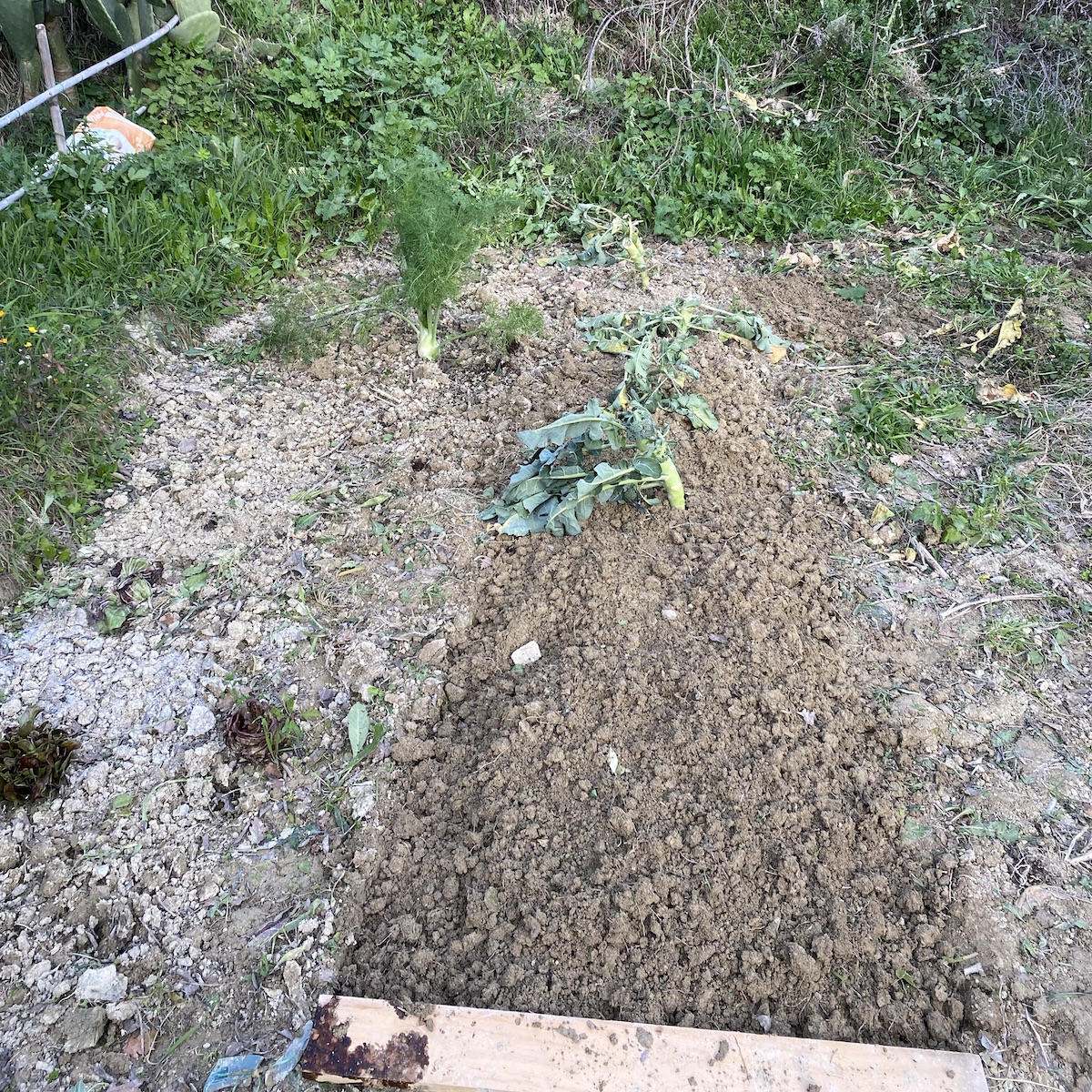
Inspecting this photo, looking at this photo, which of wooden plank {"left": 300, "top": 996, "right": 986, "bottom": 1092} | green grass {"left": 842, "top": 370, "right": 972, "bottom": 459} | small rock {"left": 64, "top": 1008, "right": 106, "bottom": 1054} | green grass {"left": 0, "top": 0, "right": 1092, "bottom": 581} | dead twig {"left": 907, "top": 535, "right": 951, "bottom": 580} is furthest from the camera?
green grass {"left": 0, "top": 0, "right": 1092, "bottom": 581}

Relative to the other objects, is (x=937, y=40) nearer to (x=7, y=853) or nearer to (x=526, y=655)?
(x=526, y=655)

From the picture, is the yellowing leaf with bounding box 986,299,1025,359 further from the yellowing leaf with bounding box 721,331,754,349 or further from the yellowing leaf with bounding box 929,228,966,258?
the yellowing leaf with bounding box 721,331,754,349

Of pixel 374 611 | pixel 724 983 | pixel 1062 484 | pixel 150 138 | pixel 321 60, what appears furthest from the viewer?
pixel 321 60

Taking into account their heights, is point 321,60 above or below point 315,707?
above

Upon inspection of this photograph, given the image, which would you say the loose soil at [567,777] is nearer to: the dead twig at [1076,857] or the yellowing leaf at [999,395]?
the dead twig at [1076,857]

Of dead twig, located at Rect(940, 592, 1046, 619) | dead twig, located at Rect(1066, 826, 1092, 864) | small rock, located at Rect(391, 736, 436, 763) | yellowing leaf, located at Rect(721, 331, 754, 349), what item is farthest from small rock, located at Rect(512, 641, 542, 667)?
yellowing leaf, located at Rect(721, 331, 754, 349)

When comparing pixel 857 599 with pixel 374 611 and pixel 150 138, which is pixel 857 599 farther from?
pixel 150 138

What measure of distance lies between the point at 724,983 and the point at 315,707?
128 centimetres

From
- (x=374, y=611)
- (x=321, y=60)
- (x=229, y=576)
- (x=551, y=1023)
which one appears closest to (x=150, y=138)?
(x=321, y=60)

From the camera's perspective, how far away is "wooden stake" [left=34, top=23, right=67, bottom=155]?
3871 mm

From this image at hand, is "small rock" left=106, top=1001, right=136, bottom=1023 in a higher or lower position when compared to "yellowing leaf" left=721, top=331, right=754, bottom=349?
lower

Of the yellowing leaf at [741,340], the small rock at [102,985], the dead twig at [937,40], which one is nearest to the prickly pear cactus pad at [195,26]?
the yellowing leaf at [741,340]

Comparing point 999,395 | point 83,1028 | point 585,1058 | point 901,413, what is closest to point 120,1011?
point 83,1028

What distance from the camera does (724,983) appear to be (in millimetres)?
1914
